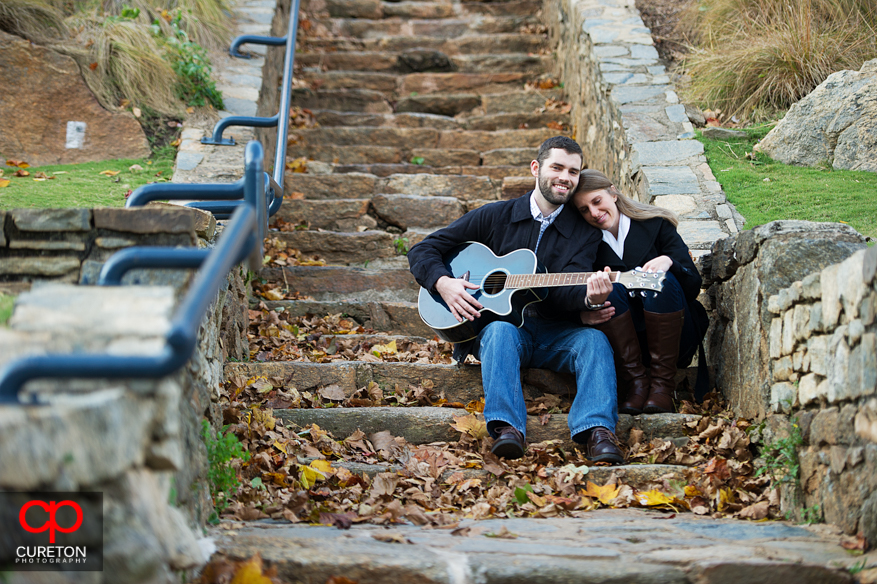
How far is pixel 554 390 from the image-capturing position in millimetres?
3377

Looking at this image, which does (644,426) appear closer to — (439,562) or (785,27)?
(439,562)

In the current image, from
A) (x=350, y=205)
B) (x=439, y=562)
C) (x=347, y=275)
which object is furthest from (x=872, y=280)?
(x=350, y=205)

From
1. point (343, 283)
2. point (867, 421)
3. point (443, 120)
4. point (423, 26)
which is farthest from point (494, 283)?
point (423, 26)

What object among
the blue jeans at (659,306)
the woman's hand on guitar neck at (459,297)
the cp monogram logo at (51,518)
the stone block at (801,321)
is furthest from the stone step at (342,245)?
the cp monogram logo at (51,518)

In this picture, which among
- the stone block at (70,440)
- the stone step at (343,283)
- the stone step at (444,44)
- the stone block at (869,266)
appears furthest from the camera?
the stone step at (444,44)

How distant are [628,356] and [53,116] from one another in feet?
12.6

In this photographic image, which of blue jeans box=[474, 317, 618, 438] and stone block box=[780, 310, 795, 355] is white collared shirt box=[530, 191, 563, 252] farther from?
stone block box=[780, 310, 795, 355]

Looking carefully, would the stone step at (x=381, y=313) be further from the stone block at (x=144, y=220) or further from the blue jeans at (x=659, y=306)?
the stone block at (x=144, y=220)

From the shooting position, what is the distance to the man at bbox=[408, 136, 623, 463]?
9.66 ft

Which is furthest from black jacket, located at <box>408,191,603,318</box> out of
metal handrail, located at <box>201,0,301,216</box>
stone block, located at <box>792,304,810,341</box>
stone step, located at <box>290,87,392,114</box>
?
stone step, located at <box>290,87,392,114</box>

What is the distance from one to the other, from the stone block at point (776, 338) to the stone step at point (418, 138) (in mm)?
3374

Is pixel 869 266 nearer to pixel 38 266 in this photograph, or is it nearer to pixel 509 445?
pixel 509 445

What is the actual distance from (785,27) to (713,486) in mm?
3741

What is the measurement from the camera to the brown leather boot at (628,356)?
3178mm
